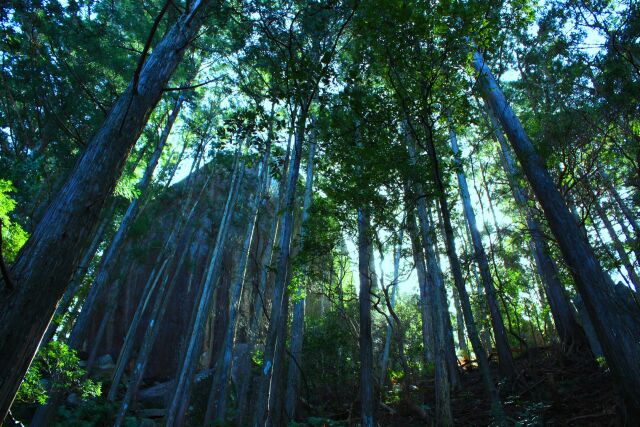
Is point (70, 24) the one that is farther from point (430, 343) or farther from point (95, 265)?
point (430, 343)

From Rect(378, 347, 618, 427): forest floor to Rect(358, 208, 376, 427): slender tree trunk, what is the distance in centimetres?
190

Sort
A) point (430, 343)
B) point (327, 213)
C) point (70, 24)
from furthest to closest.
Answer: point (430, 343) → point (70, 24) → point (327, 213)

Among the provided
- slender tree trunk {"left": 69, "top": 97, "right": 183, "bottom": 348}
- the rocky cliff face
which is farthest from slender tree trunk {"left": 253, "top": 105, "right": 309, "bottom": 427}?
the rocky cliff face

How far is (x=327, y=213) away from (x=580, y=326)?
7.15 m

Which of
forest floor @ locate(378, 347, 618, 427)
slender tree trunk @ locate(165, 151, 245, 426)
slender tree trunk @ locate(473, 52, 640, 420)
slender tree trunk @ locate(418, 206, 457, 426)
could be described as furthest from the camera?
slender tree trunk @ locate(165, 151, 245, 426)

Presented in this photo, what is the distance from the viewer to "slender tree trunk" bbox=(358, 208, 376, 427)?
5516mm

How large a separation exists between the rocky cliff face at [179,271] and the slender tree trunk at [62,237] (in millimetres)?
13435

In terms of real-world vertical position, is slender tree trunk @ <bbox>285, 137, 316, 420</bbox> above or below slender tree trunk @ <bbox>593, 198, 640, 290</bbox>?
below

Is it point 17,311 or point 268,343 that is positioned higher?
point 268,343

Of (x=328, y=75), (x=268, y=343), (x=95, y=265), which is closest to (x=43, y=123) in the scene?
(x=95, y=265)

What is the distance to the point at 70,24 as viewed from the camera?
32.0 feet

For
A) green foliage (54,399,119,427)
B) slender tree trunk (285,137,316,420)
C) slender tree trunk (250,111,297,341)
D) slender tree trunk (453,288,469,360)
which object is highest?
slender tree trunk (453,288,469,360)

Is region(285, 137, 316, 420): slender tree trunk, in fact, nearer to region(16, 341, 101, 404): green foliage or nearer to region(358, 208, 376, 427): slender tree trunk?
region(358, 208, 376, 427): slender tree trunk

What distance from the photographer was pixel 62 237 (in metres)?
2.13
